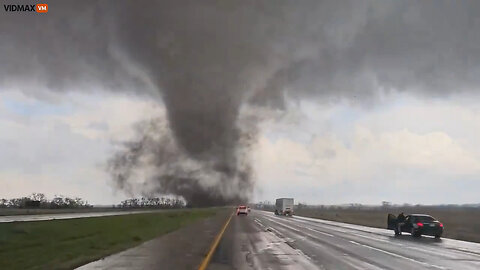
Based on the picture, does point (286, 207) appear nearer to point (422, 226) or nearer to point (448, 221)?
point (448, 221)

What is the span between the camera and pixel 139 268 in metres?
14.4

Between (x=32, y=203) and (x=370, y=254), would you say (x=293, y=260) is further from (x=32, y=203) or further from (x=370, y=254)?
(x=32, y=203)

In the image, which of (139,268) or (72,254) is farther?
(72,254)

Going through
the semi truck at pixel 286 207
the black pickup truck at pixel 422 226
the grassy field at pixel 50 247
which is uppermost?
the semi truck at pixel 286 207

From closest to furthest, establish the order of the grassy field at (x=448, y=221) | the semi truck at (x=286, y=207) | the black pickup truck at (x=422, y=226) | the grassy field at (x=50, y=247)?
the grassy field at (x=50, y=247) < the black pickup truck at (x=422, y=226) < the grassy field at (x=448, y=221) < the semi truck at (x=286, y=207)

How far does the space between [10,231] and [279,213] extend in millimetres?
76064

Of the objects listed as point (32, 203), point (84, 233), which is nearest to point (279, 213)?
point (32, 203)

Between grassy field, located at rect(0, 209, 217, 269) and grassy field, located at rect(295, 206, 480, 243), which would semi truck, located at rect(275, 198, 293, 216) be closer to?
grassy field, located at rect(295, 206, 480, 243)

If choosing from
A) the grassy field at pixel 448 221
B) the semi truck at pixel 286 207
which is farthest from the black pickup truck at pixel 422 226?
the semi truck at pixel 286 207

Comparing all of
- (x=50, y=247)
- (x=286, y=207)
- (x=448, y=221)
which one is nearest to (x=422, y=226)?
(x=50, y=247)

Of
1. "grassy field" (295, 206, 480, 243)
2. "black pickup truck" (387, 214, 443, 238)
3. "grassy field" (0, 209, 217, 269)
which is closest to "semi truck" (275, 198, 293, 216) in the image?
"grassy field" (295, 206, 480, 243)

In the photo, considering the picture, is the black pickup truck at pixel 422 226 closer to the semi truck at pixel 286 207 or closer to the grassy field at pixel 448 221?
the grassy field at pixel 448 221

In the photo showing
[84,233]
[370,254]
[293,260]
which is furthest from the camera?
[84,233]

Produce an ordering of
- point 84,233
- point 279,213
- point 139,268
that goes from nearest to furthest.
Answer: point 139,268 → point 84,233 → point 279,213
